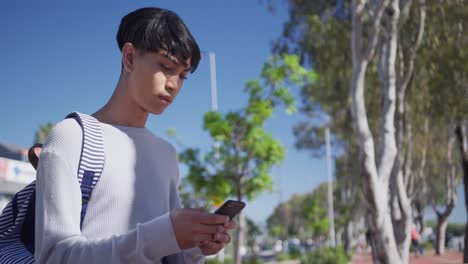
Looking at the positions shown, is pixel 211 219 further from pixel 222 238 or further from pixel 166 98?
pixel 166 98

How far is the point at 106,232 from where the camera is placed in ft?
3.92

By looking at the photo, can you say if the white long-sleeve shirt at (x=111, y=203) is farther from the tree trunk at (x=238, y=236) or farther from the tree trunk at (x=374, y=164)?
the tree trunk at (x=238, y=236)

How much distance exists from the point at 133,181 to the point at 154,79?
25 centimetres

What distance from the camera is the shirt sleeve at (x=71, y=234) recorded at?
3.34 feet

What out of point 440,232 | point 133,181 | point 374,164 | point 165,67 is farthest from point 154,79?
point 440,232


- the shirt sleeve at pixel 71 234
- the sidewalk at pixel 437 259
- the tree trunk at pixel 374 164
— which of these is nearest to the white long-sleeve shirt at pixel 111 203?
the shirt sleeve at pixel 71 234

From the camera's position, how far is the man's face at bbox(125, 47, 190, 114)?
1305mm

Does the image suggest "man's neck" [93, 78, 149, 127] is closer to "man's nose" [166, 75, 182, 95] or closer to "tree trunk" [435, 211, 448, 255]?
"man's nose" [166, 75, 182, 95]

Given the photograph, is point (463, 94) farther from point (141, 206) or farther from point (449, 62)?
point (141, 206)

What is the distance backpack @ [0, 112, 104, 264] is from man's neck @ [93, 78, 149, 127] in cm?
11

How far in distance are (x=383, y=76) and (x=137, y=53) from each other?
9698 millimetres

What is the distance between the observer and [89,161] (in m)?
1.16

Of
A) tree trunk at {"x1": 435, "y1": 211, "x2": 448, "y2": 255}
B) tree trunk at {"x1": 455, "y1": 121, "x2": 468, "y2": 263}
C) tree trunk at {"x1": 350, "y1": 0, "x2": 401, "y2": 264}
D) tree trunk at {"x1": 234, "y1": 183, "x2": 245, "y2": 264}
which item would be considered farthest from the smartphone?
tree trunk at {"x1": 435, "y1": 211, "x2": 448, "y2": 255}

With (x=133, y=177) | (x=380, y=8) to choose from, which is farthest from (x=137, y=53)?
(x=380, y=8)
